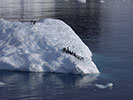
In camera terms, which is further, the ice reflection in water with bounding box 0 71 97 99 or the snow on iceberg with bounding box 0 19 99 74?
the snow on iceberg with bounding box 0 19 99 74

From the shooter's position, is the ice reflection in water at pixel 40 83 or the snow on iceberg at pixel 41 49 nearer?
the ice reflection in water at pixel 40 83

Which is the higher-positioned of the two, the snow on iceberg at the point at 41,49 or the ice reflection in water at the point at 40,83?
the snow on iceberg at the point at 41,49

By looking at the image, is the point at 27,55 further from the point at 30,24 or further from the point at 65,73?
the point at 30,24

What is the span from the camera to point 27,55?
28.2m

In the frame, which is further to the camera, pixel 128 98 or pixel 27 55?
pixel 27 55

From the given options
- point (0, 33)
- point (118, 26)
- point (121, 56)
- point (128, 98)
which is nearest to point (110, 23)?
point (118, 26)

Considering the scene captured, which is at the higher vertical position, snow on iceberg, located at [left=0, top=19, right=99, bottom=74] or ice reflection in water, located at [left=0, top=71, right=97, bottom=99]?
snow on iceberg, located at [left=0, top=19, right=99, bottom=74]

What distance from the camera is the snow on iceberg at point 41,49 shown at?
27172mm

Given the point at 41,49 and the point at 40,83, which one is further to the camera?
the point at 41,49

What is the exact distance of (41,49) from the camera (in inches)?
1155

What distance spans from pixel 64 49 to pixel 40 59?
7.35 ft

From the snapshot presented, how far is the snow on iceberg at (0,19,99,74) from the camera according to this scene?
2717cm

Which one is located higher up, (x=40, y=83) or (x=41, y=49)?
(x=41, y=49)

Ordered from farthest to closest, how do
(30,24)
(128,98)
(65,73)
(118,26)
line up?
(118,26) < (30,24) < (65,73) < (128,98)
